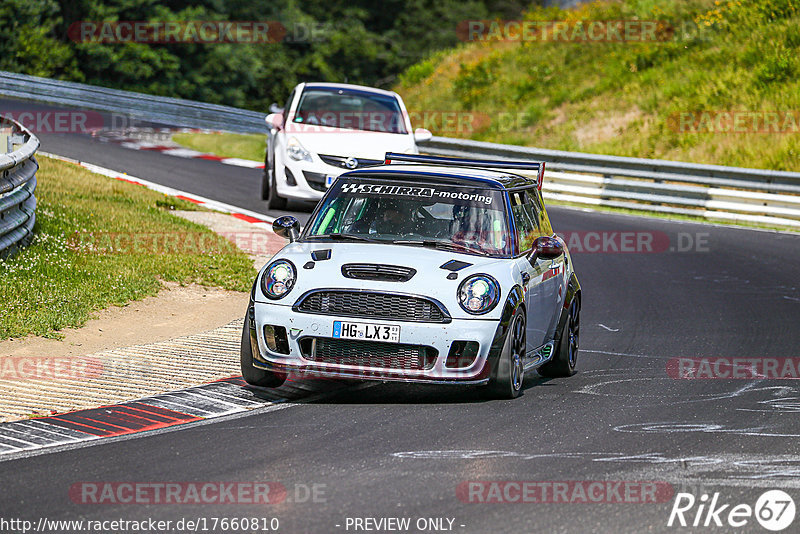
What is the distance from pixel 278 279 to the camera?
8219 millimetres

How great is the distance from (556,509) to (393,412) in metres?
2.26

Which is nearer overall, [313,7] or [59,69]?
[59,69]

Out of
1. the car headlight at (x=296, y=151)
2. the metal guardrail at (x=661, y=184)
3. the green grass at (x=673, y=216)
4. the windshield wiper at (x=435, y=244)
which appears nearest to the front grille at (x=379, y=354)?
the windshield wiper at (x=435, y=244)

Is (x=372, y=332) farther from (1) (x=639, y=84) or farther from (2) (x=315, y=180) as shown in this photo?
(1) (x=639, y=84)

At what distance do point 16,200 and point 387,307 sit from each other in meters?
6.28

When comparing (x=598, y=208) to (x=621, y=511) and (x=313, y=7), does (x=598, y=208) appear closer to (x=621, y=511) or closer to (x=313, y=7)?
(x=621, y=511)

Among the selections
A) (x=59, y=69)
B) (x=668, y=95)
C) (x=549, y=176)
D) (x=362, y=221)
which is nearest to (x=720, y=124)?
(x=668, y=95)

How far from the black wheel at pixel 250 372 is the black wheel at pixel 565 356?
233cm

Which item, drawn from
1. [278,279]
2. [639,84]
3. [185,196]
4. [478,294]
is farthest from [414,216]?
[639,84]

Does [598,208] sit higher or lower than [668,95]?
lower

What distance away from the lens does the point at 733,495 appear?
19.7 feet

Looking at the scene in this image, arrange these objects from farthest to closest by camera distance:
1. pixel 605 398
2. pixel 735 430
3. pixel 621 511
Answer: pixel 605 398, pixel 735 430, pixel 621 511

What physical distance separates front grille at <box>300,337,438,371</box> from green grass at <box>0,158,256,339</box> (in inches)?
126

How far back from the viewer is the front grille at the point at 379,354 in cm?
794
